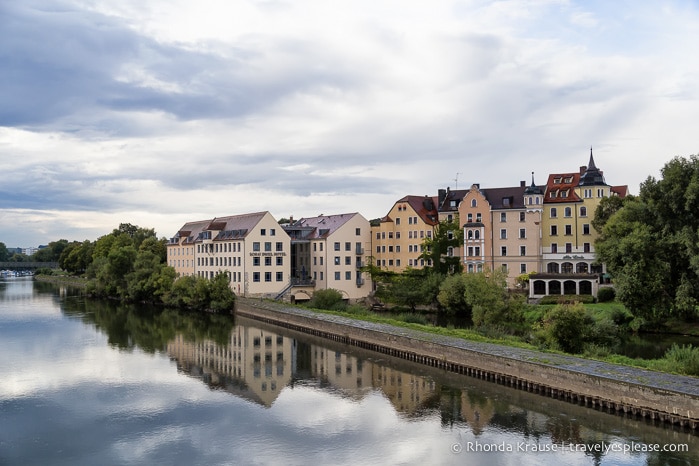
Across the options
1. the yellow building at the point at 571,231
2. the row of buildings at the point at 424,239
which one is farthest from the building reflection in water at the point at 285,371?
the yellow building at the point at 571,231

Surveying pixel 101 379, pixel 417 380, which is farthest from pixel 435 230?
pixel 101 379

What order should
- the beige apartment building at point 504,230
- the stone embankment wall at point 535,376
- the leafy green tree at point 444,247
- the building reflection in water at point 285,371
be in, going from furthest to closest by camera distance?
the leafy green tree at point 444,247, the beige apartment building at point 504,230, the building reflection in water at point 285,371, the stone embankment wall at point 535,376

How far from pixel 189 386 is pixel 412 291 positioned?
31072 mm

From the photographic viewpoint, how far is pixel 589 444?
19.4 meters

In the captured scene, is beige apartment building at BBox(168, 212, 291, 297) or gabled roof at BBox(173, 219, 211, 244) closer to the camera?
beige apartment building at BBox(168, 212, 291, 297)

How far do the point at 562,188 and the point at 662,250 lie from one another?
2102cm

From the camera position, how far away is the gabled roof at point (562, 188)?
57.9 meters

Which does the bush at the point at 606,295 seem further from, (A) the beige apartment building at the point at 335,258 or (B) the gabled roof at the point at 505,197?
(A) the beige apartment building at the point at 335,258

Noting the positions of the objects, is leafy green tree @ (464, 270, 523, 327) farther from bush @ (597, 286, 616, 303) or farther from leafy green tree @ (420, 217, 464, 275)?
leafy green tree @ (420, 217, 464, 275)

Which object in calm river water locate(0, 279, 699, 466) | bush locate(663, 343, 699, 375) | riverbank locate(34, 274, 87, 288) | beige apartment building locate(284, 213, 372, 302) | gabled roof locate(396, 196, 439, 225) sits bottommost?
calm river water locate(0, 279, 699, 466)

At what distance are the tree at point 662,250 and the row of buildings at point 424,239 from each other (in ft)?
44.9

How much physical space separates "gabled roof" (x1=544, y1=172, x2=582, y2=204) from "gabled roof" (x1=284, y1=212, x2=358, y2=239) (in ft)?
64.8

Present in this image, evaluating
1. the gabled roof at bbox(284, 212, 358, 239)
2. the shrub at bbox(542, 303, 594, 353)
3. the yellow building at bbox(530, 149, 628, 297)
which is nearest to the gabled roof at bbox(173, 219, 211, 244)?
the gabled roof at bbox(284, 212, 358, 239)

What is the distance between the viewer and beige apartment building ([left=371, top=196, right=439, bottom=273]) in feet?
207
